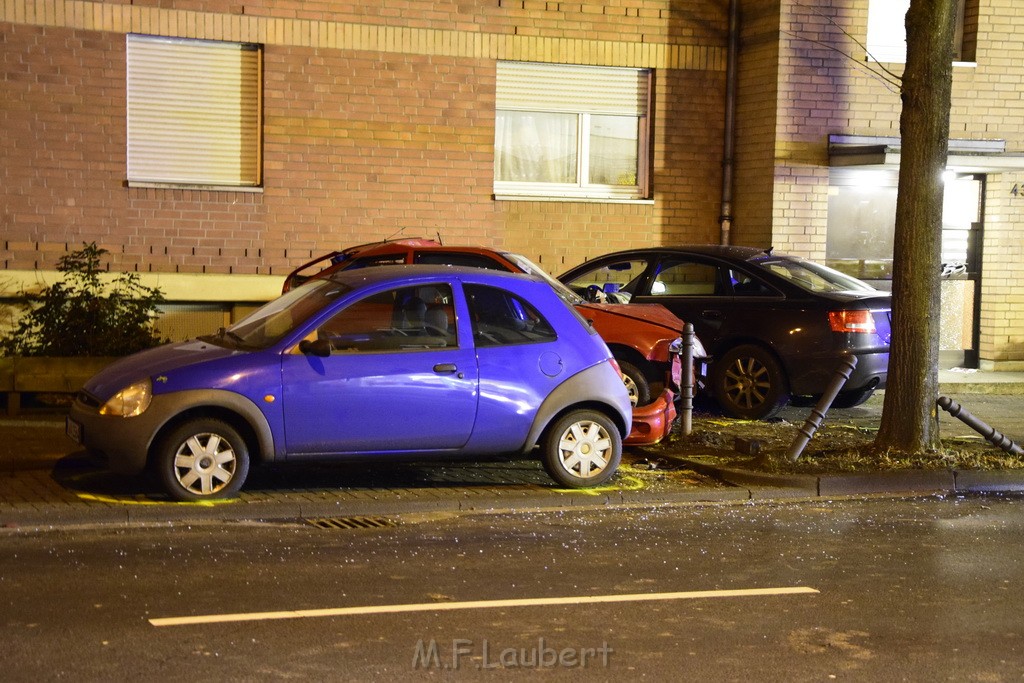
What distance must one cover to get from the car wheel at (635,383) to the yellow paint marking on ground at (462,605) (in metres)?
4.21

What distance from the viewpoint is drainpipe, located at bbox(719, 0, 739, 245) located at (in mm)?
17078

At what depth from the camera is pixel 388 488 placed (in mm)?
9492

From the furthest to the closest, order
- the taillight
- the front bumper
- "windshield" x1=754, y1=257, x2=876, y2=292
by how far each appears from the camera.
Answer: "windshield" x1=754, y1=257, x2=876, y2=292 < the taillight < the front bumper

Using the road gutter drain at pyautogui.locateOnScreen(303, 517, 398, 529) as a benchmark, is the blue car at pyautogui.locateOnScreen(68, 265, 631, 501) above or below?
above

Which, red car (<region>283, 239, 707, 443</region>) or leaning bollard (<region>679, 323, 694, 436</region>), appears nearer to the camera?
red car (<region>283, 239, 707, 443</region>)

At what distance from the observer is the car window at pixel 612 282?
12766 mm

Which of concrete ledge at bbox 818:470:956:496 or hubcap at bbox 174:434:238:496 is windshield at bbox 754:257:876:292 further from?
hubcap at bbox 174:434:238:496

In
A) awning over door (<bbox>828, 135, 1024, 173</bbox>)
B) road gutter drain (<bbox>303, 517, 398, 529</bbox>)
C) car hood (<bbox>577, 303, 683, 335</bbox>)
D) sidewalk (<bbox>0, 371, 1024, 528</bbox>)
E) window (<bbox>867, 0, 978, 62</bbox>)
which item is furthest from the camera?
window (<bbox>867, 0, 978, 62</bbox>)

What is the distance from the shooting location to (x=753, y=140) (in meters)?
16.9

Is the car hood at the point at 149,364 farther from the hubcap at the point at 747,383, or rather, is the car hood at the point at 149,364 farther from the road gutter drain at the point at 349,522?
the hubcap at the point at 747,383

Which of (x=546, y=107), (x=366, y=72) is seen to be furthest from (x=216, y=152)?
(x=546, y=107)

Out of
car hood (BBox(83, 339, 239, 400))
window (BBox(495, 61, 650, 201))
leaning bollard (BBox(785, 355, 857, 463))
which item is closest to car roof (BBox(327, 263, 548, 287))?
car hood (BBox(83, 339, 239, 400))

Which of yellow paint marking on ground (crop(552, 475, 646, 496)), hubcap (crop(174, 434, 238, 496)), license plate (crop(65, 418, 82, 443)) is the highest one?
license plate (crop(65, 418, 82, 443))

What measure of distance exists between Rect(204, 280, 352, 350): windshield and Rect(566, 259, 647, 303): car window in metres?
3.57
